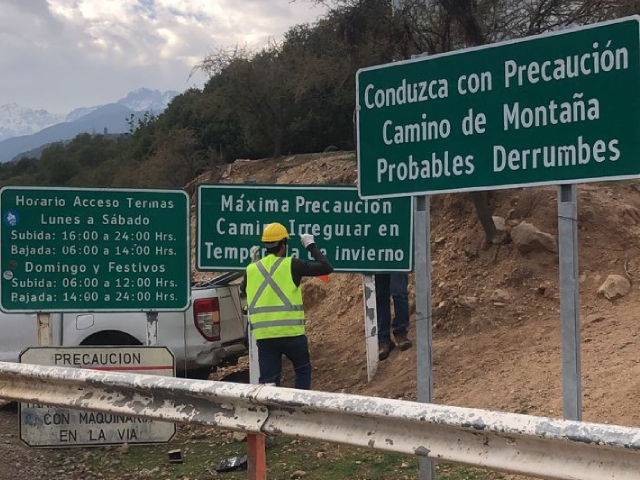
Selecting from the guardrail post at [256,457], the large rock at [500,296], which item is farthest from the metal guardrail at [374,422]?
the large rock at [500,296]

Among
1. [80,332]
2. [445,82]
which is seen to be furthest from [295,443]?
[445,82]

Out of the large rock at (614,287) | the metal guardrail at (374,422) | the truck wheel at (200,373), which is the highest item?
the large rock at (614,287)

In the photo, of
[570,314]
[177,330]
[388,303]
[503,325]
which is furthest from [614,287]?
[570,314]

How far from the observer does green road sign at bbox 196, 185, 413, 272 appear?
26.7ft

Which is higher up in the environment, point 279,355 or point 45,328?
point 45,328

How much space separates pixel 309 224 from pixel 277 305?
4.98ft

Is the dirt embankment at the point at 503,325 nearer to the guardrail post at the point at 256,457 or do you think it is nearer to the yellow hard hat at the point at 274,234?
the yellow hard hat at the point at 274,234

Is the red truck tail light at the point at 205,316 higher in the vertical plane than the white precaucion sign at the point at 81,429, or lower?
higher

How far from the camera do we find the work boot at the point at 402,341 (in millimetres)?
8945

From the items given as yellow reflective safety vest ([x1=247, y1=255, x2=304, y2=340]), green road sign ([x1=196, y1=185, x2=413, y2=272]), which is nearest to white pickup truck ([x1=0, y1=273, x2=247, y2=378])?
Result: green road sign ([x1=196, y1=185, x2=413, y2=272])

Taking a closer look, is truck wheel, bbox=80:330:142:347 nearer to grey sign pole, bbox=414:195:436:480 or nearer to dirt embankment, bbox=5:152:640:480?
dirt embankment, bbox=5:152:640:480

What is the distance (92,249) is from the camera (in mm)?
7367

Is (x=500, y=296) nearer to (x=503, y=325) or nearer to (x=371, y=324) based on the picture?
(x=503, y=325)

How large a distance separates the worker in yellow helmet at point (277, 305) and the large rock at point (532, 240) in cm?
340
